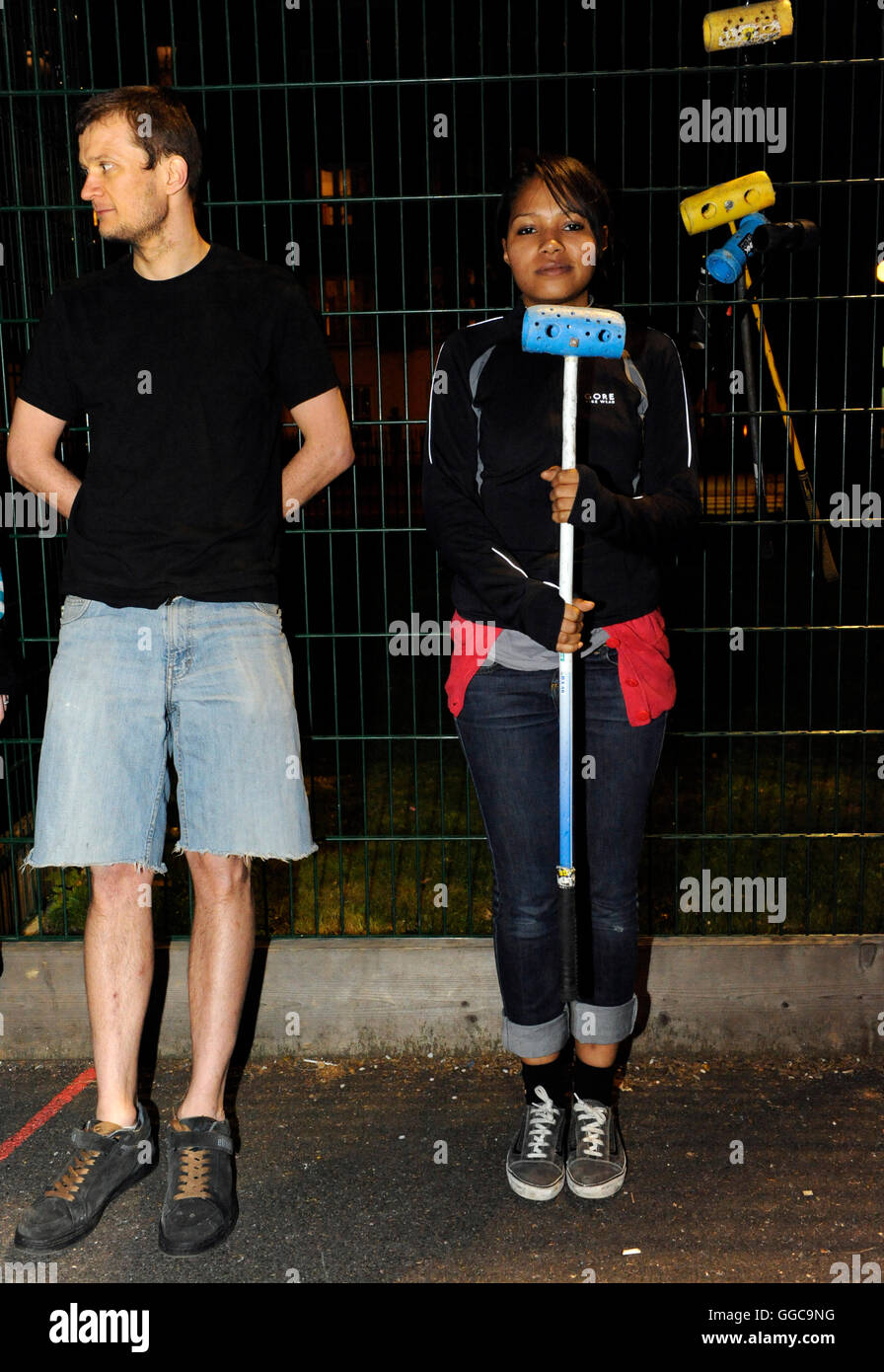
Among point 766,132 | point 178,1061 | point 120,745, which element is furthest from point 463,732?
point 766,132

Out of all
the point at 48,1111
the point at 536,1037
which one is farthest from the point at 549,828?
the point at 48,1111

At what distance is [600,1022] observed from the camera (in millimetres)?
2971

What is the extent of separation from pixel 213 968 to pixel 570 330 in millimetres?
1615

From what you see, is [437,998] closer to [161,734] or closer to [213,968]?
[213,968]

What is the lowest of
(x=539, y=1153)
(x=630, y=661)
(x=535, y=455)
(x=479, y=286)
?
(x=539, y=1153)

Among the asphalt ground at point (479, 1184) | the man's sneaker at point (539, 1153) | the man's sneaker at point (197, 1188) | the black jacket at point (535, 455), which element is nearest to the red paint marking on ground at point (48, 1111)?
the asphalt ground at point (479, 1184)

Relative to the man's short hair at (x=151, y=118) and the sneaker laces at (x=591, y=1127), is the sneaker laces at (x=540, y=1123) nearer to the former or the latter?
the sneaker laces at (x=591, y=1127)

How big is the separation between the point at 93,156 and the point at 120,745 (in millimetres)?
1284

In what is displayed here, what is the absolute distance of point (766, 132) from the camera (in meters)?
3.48

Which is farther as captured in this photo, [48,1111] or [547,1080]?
[48,1111]

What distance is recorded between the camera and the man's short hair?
2754mm

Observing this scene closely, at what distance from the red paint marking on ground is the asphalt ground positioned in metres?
0.02

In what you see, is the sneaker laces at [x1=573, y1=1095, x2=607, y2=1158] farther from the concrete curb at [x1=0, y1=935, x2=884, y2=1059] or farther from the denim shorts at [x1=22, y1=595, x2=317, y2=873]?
the denim shorts at [x1=22, y1=595, x2=317, y2=873]
